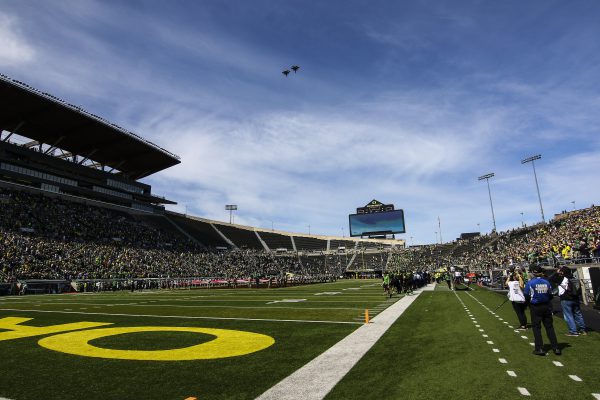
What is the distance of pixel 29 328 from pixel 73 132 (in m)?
53.7

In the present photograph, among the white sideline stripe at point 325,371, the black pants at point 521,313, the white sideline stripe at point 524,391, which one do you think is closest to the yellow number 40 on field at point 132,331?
the white sideline stripe at point 325,371

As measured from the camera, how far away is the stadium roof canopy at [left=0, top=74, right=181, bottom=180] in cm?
4772

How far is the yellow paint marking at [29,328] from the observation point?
35.0 ft

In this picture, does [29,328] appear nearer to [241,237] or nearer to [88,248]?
[88,248]

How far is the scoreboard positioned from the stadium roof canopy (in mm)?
47075

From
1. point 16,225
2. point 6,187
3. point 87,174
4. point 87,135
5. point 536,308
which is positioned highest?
point 87,135

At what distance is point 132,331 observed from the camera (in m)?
11.2

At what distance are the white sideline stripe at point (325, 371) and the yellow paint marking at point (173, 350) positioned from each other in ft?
5.87

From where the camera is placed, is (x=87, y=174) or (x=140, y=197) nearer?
(x=87, y=174)

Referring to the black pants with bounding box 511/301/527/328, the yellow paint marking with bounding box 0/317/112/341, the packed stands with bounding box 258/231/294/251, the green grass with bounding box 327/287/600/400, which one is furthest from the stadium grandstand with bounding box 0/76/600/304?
the yellow paint marking with bounding box 0/317/112/341

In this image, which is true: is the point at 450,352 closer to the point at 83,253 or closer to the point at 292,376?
the point at 292,376

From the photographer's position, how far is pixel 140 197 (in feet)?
253

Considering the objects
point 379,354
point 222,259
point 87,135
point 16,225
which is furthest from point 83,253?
point 379,354

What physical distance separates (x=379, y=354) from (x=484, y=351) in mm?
2304
